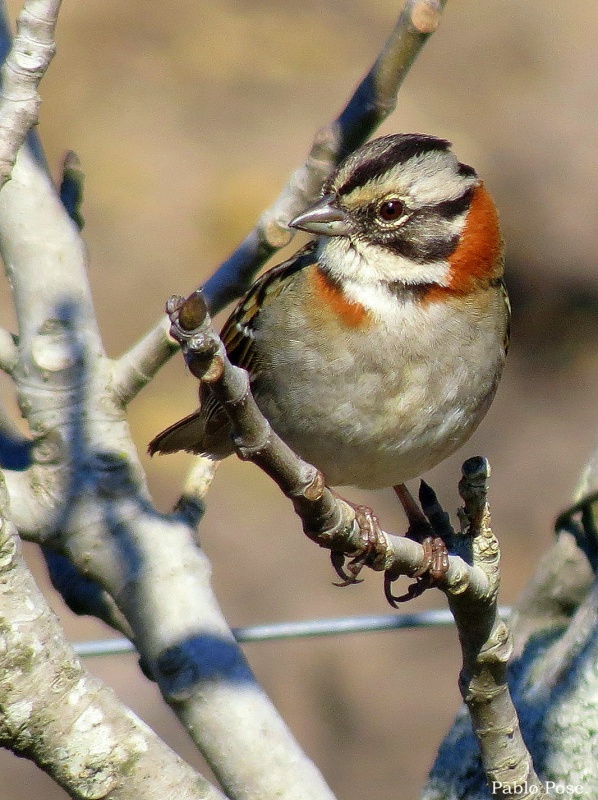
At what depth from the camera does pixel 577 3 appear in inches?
405

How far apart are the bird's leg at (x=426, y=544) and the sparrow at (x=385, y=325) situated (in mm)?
289

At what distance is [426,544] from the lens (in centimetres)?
278

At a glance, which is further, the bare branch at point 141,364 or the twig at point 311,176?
the bare branch at point 141,364

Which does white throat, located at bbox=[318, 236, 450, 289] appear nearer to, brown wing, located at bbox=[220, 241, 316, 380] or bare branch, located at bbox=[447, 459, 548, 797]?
brown wing, located at bbox=[220, 241, 316, 380]

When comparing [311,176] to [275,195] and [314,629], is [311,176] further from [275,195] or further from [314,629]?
[275,195]

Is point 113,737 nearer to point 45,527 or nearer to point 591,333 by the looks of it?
point 45,527

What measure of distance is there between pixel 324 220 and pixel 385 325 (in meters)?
0.33

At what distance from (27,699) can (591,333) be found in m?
6.56

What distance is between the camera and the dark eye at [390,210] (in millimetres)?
3299

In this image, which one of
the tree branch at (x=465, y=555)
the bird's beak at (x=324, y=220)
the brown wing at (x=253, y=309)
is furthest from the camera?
the brown wing at (x=253, y=309)

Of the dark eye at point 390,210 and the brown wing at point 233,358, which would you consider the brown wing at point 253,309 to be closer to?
the brown wing at point 233,358

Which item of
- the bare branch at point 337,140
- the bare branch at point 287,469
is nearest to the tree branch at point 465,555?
the bare branch at point 287,469

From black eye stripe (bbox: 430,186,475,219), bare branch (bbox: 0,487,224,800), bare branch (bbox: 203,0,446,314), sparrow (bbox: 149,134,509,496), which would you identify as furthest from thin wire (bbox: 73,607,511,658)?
bare branch (bbox: 0,487,224,800)

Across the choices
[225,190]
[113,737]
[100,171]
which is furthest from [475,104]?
[113,737]
